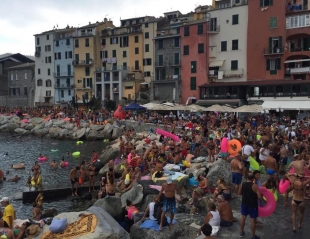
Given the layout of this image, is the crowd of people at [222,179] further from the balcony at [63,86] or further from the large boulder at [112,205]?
the balcony at [63,86]

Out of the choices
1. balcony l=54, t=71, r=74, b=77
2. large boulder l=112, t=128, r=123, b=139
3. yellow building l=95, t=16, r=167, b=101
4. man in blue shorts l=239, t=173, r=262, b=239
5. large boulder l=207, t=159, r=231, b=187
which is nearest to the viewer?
man in blue shorts l=239, t=173, r=262, b=239

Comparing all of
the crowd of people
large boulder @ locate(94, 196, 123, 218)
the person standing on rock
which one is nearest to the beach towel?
the crowd of people

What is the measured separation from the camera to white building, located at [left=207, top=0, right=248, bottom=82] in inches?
1785

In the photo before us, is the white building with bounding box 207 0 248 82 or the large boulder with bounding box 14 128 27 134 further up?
the white building with bounding box 207 0 248 82

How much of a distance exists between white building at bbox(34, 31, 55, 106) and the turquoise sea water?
977 inches

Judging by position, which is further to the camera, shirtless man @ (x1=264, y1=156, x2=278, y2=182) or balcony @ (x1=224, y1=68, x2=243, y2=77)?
balcony @ (x1=224, y1=68, x2=243, y2=77)

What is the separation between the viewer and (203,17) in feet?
168

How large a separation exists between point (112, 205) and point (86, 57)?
53490 millimetres

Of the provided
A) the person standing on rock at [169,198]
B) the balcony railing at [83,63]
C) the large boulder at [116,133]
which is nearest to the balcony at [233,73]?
the large boulder at [116,133]

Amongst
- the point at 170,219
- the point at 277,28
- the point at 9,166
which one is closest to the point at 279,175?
the point at 170,219

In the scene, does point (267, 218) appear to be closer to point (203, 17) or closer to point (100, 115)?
point (100, 115)

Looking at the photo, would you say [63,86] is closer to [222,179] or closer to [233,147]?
[233,147]

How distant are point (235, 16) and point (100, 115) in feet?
70.8

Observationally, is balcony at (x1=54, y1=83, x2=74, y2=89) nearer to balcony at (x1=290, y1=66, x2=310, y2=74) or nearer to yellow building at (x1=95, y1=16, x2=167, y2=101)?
yellow building at (x1=95, y1=16, x2=167, y2=101)
